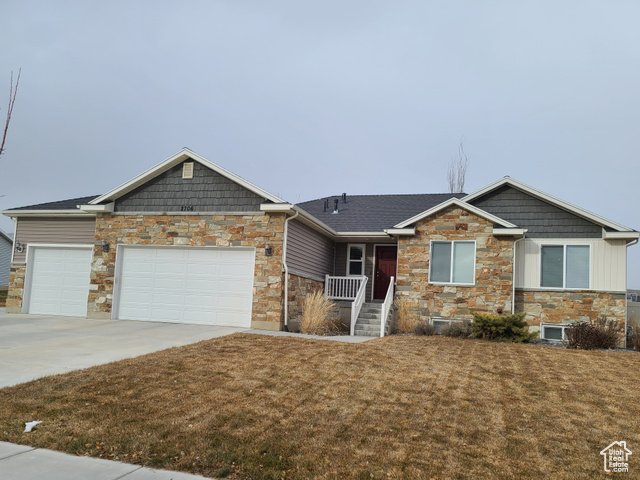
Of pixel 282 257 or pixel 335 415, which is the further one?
pixel 282 257

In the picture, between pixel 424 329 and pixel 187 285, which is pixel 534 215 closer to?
pixel 424 329

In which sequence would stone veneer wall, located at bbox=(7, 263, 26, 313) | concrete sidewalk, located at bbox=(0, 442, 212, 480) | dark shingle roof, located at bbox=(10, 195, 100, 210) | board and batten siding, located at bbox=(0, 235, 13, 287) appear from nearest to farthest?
concrete sidewalk, located at bbox=(0, 442, 212, 480)
stone veneer wall, located at bbox=(7, 263, 26, 313)
dark shingle roof, located at bbox=(10, 195, 100, 210)
board and batten siding, located at bbox=(0, 235, 13, 287)

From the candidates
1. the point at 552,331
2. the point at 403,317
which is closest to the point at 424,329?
the point at 403,317

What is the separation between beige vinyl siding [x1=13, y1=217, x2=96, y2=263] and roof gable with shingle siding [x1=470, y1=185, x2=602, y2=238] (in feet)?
40.7

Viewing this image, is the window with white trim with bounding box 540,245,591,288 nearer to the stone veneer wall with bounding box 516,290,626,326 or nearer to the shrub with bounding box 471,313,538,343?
the stone veneer wall with bounding box 516,290,626,326

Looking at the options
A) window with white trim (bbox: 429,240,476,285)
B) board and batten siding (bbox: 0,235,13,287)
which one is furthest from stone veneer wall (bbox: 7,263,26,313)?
board and batten siding (bbox: 0,235,13,287)

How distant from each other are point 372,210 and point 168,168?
26.2 feet

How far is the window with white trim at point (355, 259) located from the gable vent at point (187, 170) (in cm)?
662

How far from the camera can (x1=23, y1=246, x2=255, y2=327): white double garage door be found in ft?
45.8

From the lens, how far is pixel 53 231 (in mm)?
16438

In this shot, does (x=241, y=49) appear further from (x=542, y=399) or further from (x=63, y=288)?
(x=542, y=399)

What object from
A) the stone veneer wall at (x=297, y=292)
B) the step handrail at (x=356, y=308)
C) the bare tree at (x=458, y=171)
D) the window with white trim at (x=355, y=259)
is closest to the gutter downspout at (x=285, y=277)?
the stone veneer wall at (x=297, y=292)

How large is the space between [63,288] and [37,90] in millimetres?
6184

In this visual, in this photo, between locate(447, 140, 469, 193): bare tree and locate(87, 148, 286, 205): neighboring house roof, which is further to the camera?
locate(447, 140, 469, 193): bare tree
